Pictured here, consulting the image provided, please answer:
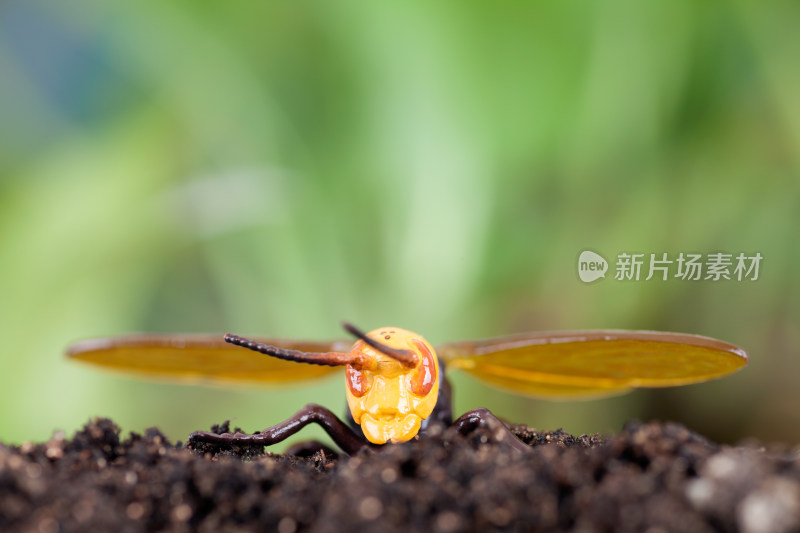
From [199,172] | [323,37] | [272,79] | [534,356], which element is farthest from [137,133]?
[534,356]

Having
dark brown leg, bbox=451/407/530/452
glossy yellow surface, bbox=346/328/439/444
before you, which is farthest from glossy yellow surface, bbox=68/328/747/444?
dark brown leg, bbox=451/407/530/452

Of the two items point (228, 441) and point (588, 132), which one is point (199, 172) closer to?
point (588, 132)

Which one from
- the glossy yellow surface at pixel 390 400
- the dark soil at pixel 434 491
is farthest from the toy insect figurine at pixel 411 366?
the dark soil at pixel 434 491

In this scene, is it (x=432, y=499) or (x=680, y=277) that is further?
(x=680, y=277)

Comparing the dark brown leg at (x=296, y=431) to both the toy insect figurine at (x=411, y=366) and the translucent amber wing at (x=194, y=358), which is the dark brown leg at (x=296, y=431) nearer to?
the toy insect figurine at (x=411, y=366)

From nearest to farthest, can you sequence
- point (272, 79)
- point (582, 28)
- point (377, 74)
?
point (582, 28)
point (377, 74)
point (272, 79)

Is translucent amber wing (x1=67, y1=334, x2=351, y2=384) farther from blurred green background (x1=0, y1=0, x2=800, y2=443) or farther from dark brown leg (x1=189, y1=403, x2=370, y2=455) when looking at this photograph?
blurred green background (x1=0, y1=0, x2=800, y2=443)
